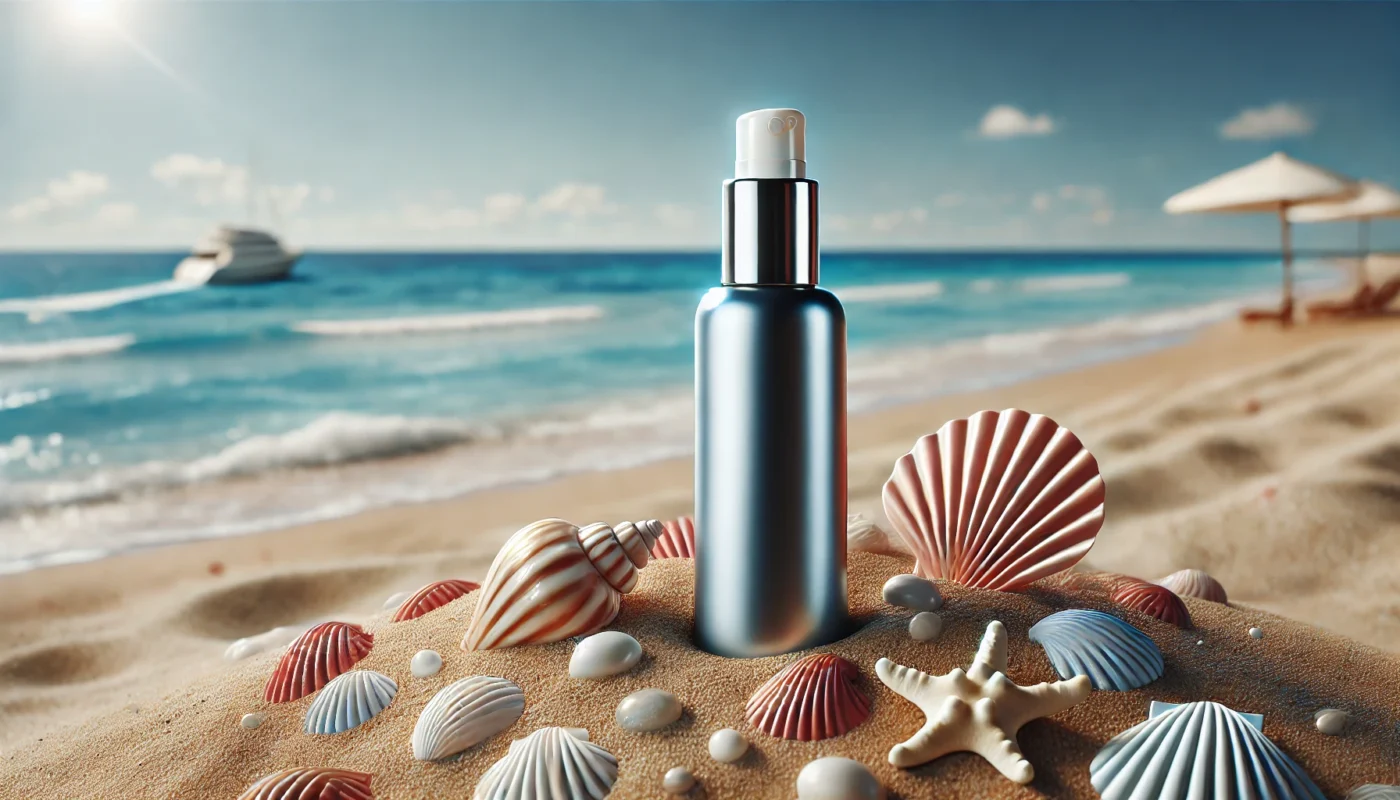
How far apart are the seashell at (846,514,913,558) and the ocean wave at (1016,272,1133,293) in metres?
12.3

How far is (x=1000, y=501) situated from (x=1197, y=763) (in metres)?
0.30

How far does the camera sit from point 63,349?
22.1 feet

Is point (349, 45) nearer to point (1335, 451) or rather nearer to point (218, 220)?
point (218, 220)

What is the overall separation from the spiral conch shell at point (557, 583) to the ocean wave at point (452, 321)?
7943mm

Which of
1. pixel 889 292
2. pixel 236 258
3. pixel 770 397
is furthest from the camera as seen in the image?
pixel 889 292

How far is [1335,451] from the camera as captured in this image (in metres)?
2.28

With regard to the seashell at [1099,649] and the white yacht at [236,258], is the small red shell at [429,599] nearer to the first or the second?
the seashell at [1099,649]

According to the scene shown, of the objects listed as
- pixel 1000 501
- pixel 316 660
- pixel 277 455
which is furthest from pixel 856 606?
pixel 277 455

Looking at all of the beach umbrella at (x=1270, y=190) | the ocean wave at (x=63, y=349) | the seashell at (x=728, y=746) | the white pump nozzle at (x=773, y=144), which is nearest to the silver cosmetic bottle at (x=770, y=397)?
the white pump nozzle at (x=773, y=144)

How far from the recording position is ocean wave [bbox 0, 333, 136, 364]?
642cm

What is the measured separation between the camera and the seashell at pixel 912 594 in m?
0.79

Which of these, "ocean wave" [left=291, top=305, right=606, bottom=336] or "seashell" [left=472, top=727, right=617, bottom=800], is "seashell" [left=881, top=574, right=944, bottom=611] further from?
"ocean wave" [left=291, top=305, right=606, bottom=336]

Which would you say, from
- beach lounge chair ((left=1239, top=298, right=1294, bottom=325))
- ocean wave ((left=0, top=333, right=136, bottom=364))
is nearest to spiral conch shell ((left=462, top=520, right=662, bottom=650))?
ocean wave ((left=0, top=333, right=136, bottom=364))

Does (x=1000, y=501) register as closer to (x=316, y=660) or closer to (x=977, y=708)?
(x=977, y=708)
